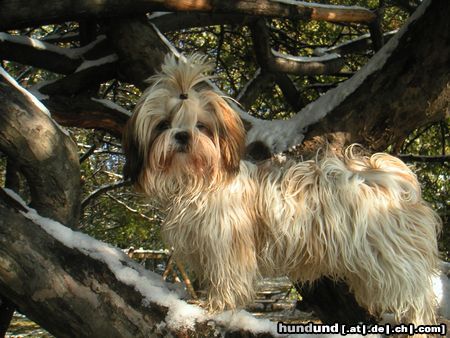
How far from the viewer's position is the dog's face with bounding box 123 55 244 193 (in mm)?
2859

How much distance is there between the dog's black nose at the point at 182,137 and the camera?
2.82 meters

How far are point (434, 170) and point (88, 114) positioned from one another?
459 cm

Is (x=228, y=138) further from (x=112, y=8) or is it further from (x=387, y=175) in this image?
(x=112, y=8)

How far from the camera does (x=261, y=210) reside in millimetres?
3047

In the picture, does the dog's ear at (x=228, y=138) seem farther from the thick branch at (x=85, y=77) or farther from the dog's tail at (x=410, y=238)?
the thick branch at (x=85, y=77)

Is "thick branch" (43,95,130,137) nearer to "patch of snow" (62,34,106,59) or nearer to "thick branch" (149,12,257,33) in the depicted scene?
"patch of snow" (62,34,106,59)

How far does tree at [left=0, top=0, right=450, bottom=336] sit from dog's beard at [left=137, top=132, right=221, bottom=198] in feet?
1.49

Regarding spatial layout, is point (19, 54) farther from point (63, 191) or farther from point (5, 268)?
point (5, 268)

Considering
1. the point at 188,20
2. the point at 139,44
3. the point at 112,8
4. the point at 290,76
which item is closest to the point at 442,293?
the point at 139,44

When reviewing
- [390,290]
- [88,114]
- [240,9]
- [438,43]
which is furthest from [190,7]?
[390,290]

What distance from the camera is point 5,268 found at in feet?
8.70

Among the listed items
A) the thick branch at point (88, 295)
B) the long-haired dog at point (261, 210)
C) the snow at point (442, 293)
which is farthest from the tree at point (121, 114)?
the snow at point (442, 293)

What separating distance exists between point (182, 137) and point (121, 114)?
1.88 meters

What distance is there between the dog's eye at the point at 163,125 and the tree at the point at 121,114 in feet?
2.20
